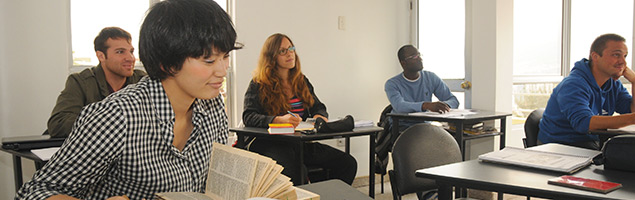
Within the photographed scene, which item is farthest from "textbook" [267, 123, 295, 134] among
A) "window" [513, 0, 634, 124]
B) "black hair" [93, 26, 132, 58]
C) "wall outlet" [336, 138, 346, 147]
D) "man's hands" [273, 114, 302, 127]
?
"window" [513, 0, 634, 124]

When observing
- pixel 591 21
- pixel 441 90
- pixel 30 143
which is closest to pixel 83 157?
pixel 30 143

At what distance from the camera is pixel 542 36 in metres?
4.82

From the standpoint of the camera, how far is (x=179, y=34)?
1.06 meters

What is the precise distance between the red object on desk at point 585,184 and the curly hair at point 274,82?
7.59 ft

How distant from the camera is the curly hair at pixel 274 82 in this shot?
11.3ft

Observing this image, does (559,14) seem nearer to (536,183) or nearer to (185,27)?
(536,183)

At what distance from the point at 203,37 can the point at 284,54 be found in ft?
8.10

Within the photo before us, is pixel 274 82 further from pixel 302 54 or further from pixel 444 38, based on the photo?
pixel 444 38

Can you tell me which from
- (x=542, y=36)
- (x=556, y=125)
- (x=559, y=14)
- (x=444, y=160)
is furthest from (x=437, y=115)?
(x=559, y=14)

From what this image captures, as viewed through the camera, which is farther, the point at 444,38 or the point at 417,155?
the point at 444,38

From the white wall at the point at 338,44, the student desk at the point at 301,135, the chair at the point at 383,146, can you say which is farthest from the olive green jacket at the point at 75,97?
the chair at the point at 383,146

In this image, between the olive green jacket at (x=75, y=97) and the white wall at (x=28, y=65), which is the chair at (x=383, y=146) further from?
the white wall at (x=28, y=65)

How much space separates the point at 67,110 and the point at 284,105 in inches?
56.0

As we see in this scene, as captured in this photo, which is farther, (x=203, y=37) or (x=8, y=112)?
(x=8, y=112)
